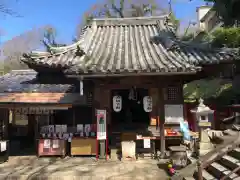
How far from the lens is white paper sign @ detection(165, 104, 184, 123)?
40.3 feet

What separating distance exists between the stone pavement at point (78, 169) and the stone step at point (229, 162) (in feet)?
6.56

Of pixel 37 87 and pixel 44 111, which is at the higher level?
pixel 37 87

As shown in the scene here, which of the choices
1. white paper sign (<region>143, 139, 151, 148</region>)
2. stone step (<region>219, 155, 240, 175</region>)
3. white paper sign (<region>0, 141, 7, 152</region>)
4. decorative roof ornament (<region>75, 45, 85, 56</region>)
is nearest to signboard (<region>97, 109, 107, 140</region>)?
white paper sign (<region>143, 139, 151, 148</region>)

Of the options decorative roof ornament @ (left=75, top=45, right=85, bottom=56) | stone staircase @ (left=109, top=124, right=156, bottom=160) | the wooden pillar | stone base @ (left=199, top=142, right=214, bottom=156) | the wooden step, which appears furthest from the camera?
decorative roof ornament @ (left=75, top=45, right=85, bottom=56)

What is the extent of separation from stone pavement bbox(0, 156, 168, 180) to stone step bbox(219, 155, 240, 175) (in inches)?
78.7

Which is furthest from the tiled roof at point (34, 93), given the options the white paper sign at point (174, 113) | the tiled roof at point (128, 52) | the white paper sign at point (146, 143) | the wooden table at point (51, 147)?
the white paper sign at point (174, 113)

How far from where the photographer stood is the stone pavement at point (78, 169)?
28.1 feet

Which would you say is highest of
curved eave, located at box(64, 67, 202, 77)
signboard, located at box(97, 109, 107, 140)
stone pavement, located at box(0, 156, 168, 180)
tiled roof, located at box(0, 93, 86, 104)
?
curved eave, located at box(64, 67, 202, 77)

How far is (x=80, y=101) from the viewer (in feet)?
43.3

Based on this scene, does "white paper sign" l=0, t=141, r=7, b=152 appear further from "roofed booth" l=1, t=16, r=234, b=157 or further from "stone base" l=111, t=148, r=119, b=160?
"stone base" l=111, t=148, r=119, b=160

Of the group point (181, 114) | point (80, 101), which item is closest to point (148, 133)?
point (181, 114)

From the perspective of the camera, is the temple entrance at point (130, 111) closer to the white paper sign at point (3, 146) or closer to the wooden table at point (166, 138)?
the wooden table at point (166, 138)

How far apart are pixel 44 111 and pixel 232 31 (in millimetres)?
18888

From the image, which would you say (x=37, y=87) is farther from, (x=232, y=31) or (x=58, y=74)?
(x=232, y=31)
